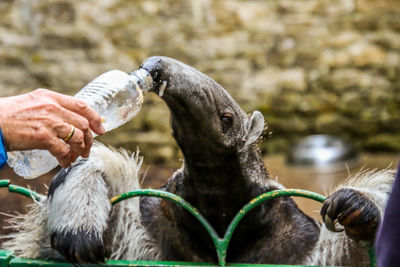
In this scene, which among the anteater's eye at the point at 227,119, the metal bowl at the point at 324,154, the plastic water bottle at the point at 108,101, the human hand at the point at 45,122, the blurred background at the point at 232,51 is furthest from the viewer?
the blurred background at the point at 232,51

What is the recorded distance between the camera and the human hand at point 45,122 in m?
1.40

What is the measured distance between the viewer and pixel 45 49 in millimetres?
5398

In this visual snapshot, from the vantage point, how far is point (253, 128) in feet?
6.59

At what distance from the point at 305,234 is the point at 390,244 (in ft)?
4.71

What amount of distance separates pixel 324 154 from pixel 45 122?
4179 millimetres

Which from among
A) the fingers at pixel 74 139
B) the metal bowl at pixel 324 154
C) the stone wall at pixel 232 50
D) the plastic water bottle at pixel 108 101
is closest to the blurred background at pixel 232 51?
the stone wall at pixel 232 50

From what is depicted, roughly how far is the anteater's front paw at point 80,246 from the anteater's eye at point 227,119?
22.9 inches

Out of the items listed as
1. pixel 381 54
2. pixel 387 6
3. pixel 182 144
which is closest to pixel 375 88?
pixel 381 54

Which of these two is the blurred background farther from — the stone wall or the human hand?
the human hand

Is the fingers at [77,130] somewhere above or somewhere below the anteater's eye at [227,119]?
above

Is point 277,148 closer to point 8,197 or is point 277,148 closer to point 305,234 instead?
point 8,197

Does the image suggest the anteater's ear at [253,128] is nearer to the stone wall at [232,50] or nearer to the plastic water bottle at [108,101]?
the plastic water bottle at [108,101]

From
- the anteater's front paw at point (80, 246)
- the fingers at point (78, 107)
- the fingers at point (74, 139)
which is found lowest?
the anteater's front paw at point (80, 246)

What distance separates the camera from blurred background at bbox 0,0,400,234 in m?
5.32
